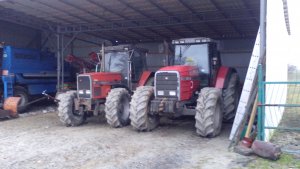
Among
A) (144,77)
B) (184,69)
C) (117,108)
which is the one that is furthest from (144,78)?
(184,69)

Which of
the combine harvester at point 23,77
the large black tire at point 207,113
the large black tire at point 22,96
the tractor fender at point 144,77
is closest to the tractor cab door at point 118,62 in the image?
the tractor fender at point 144,77

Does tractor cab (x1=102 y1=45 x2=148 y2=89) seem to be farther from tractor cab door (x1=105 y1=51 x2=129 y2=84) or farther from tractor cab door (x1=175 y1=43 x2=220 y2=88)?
tractor cab door (x1=175 y1=43 x2=220 y2=88)

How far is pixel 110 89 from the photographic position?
991 cm

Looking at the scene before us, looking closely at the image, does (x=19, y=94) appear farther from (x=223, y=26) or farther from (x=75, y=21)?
(x=223, y=26)

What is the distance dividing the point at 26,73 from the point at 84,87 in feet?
18.2

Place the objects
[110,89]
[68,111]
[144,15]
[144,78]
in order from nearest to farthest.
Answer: [68,111]
[110,89]
[144,78]
[144,15]

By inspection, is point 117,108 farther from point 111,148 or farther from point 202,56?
point 202,56

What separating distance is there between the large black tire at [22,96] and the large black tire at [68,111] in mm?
4680

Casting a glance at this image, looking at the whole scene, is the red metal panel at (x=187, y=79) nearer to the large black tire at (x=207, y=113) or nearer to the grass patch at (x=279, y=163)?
the large black tire at (x=207, y=113)

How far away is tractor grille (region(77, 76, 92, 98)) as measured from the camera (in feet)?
30.6

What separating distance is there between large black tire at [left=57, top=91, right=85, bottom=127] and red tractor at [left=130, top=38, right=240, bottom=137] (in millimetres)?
2175

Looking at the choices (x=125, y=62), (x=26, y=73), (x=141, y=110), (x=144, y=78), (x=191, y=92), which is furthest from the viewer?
(x=26, y=73)

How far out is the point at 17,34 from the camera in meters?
17.3

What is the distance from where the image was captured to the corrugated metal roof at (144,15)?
35.4ft
